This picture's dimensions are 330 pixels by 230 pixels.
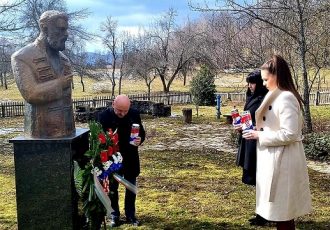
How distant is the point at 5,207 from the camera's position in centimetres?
625

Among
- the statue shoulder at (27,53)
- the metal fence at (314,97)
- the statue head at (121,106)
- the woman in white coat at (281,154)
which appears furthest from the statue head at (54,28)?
the metal fence at (314,97)

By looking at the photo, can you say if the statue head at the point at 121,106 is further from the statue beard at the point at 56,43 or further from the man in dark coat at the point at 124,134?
the statue beard at the point at 56,43

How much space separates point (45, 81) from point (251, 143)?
2.45 meters

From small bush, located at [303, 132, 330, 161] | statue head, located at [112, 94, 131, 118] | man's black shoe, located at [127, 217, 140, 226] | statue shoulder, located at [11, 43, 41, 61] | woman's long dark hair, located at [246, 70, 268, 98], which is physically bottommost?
man's black shoe, located at [127, 217, 140, 226]

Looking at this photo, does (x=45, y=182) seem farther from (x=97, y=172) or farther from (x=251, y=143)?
(x=251, y=143)

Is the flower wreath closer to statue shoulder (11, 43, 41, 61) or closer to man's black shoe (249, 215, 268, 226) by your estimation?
statue shoulder (11, 43, 41, 61)

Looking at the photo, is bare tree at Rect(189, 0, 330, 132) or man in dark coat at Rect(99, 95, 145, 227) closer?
man in dark coat at Rect(99, 95, 145, 227)

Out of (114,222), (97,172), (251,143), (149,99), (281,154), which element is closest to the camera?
(281,154)

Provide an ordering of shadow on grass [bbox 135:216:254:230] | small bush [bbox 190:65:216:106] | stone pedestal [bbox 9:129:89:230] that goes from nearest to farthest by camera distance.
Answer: stone pedestal [bbox 9:129:89:230], shadow on grass [bbox 135:216:254:230], small bush [bbox 190:65:216:106]

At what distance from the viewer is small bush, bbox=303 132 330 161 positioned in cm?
984

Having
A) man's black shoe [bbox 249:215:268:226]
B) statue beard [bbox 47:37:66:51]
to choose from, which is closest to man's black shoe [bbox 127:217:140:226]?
man's black shoe [bbox 249:215:268:226]

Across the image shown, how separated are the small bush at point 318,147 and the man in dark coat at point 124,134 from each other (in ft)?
20.4

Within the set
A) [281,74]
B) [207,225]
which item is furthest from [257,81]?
[207,225]

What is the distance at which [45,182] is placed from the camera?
4.06 meters
